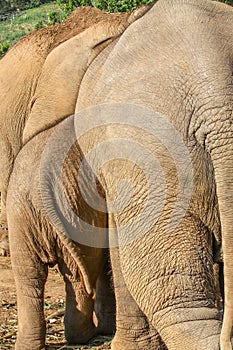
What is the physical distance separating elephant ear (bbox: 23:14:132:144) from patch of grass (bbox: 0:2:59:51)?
4718 centimetres

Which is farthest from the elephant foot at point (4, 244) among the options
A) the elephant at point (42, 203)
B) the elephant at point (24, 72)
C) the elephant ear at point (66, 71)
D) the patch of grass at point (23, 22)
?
the patch of grass at point (23, 22)

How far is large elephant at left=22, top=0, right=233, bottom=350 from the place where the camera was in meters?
3.26

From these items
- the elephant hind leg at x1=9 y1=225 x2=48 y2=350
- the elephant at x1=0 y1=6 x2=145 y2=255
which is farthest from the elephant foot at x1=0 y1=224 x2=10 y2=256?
the elephant hind leg at x1=9 y1=225 x2=48 y2=350

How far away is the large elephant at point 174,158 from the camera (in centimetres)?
326

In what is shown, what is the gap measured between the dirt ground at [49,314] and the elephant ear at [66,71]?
1421 mm

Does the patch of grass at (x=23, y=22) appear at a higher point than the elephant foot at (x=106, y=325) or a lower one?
higher

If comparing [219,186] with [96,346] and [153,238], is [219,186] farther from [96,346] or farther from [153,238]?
[96,346]

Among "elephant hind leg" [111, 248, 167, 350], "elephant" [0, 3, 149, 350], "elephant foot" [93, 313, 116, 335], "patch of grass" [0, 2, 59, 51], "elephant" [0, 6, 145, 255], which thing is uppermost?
"patch of grass" [0, 2, 59, 51]

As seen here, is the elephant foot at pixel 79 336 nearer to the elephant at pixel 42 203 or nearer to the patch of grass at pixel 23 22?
the elephant at pixel 42 203

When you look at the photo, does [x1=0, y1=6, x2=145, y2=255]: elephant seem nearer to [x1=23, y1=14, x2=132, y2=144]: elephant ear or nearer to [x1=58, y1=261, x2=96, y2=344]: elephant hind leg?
[x1=23, y1=14, x2=132, y2=144]: elephant ear

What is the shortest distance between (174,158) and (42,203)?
1510mm

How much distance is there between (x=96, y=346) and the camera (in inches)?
212

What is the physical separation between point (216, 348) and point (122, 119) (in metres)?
1.03

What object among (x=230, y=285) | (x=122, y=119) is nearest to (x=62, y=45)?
(x=122, y=119)
